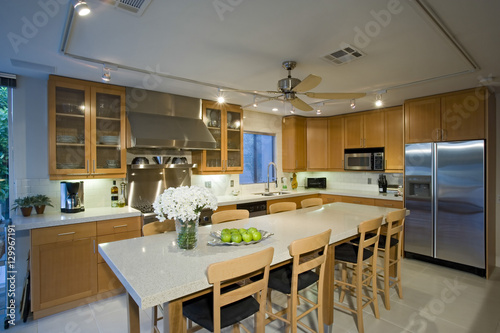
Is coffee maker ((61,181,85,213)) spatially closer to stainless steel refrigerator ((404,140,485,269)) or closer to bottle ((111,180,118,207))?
bottle ((111,180,118,207))

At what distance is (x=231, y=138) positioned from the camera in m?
4.34

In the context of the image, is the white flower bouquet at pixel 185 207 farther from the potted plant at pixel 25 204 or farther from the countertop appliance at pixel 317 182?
the countertop appliance at pixel 317 182

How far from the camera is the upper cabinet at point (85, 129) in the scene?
2887 millimetres

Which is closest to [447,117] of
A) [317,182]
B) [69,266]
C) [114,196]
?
[317,182]

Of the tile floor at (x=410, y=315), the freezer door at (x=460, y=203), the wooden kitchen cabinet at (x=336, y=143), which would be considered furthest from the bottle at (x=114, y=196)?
the freezer door at (x=460, y=203)

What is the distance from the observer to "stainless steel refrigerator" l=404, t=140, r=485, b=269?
11.4 feet

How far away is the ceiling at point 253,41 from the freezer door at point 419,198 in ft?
3.68

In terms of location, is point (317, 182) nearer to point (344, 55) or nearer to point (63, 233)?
point (344, 55)

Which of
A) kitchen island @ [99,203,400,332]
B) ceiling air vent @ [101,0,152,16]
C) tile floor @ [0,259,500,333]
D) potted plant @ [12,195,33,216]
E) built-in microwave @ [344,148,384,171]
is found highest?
ceiling air vent @ [101,0,152,16]

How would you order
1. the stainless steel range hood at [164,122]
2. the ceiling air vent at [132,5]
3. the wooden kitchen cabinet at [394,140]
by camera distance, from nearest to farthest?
the ceiling air vent at [132,5] < the stainless steel range hood at [164,122] < the wooden kitchen cabinet at [394,140]

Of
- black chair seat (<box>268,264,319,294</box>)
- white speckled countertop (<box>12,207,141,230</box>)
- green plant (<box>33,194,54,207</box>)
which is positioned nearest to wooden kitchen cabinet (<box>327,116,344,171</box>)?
black chair seat (<box>268,264,319,294</box>)

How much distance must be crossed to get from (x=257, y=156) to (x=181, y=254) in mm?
3648

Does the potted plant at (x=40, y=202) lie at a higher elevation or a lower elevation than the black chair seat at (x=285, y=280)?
higher

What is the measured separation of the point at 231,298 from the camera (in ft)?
4.45
